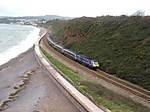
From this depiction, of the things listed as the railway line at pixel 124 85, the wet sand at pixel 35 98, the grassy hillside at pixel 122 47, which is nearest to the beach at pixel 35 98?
the wet sand at pixel 35 98

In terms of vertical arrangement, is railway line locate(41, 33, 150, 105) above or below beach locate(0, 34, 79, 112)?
below

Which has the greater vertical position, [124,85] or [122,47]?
[122,47]

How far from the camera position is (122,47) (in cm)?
4725

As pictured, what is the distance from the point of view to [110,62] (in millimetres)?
44469

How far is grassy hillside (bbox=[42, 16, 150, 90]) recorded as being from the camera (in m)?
37.8

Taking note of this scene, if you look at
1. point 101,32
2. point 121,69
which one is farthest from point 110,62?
point 101,32

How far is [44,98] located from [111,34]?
35375 millimetres

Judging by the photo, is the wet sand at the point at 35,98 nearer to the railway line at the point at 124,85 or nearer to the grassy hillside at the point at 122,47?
the railway line at the point at 124,85

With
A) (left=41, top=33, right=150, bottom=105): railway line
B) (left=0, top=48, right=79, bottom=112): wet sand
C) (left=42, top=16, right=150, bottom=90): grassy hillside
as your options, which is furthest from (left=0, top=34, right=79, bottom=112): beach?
(left=42, top=16, right=150, bottom=90): grassy hillside

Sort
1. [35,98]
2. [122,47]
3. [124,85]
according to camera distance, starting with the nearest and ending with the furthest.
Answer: [35,98]
[124,85]
[122,47]

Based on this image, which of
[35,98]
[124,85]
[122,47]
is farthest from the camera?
[122,47]

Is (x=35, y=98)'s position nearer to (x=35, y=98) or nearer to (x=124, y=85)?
→ (x=35, y=98)

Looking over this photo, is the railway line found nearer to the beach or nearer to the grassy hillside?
the grassy hillside

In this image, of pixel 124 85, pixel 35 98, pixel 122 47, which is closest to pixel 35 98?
pixel 35 98
